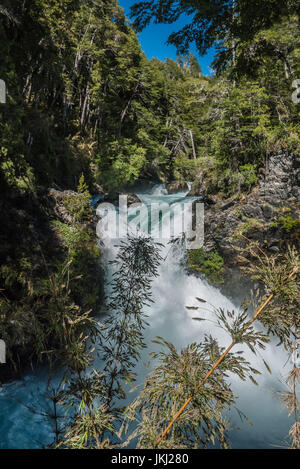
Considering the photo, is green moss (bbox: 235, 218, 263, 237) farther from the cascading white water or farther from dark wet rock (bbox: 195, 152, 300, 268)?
the cascading white water

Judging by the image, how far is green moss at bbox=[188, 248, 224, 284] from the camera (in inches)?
336

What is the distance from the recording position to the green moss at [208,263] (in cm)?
853

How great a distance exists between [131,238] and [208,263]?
20.6 feet

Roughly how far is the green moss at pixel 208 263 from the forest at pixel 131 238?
0.06 m

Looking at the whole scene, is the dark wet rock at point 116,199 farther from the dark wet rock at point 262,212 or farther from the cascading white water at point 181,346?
the dark wet rock at point 262,212

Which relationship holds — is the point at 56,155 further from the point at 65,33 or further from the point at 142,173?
the point at 142,173

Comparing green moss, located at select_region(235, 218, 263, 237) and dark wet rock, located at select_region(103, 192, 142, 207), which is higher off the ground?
dark wet rock, located at select_region(103, 192, 142, 207)

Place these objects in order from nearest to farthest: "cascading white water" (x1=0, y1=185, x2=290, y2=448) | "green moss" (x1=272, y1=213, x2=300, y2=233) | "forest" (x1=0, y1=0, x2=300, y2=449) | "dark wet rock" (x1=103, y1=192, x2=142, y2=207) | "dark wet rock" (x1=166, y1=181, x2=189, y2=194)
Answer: "forest" (x1=0, y1=0, x2=300, y2=449)
"cascading white water" (x1=0, y1=185, x2=290, y2=448)
"green moss" (x1=272, y1=213, x2=300, y2=233)
"dark wet rock" (x1=103, y1=192, x2=142, y2=207)
"dark wet rock" (x1=166, y1=181, x2=189, y2=194)

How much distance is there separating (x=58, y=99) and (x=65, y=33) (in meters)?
5.57

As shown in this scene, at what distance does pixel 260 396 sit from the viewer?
5461 mm

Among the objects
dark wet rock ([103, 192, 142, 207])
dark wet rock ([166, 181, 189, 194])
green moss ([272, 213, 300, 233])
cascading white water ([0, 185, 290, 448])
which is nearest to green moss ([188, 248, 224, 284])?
cascading white water ([0, 185, 290, 448])

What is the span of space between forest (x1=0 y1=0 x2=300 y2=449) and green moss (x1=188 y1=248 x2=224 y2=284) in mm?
57

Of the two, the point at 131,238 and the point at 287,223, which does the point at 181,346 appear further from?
the point at 287,223

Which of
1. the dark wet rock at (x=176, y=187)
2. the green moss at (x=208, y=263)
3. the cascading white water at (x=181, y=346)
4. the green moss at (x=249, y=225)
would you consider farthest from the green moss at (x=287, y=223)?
the dark wet rock at (x=176, y=187)
